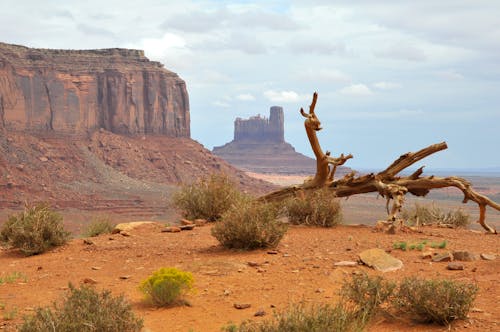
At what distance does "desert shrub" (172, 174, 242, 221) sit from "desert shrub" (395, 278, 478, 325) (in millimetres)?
8384

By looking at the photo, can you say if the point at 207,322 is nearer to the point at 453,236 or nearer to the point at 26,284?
the point at 26,284

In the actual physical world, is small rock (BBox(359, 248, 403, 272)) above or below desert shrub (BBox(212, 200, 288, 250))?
below

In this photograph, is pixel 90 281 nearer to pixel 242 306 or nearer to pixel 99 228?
pixel 242 306

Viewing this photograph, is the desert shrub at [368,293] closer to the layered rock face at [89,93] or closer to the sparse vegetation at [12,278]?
the sparse vegetation at [12,278]

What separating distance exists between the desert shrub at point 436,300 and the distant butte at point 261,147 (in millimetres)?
152220

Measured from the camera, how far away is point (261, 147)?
17412cm

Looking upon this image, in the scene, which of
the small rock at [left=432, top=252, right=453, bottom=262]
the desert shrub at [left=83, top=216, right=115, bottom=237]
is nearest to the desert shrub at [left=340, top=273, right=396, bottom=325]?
the small rock at [left=432, top=252, right=453, bottom=262]

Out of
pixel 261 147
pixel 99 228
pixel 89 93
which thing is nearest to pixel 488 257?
pixel 99 228

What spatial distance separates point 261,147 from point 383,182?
158806 mm

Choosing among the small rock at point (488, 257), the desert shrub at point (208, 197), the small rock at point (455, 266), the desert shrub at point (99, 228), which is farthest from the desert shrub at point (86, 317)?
the desert shrub at point (99, 228)

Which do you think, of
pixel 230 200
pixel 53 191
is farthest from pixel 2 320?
pixel 53 191

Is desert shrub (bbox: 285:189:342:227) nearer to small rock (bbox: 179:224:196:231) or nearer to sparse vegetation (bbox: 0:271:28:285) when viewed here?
small rock (bbox: 179:224:196:231)

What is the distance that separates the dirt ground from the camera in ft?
24.8

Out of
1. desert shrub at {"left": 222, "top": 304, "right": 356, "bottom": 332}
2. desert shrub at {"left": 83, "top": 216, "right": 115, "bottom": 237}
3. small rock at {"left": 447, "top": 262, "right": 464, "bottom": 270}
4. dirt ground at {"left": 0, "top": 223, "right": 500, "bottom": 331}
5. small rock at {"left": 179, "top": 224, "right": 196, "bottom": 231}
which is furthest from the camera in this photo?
desert shrub at {"left": 83, "top": 216, "right": 115, "bottom": 237}
